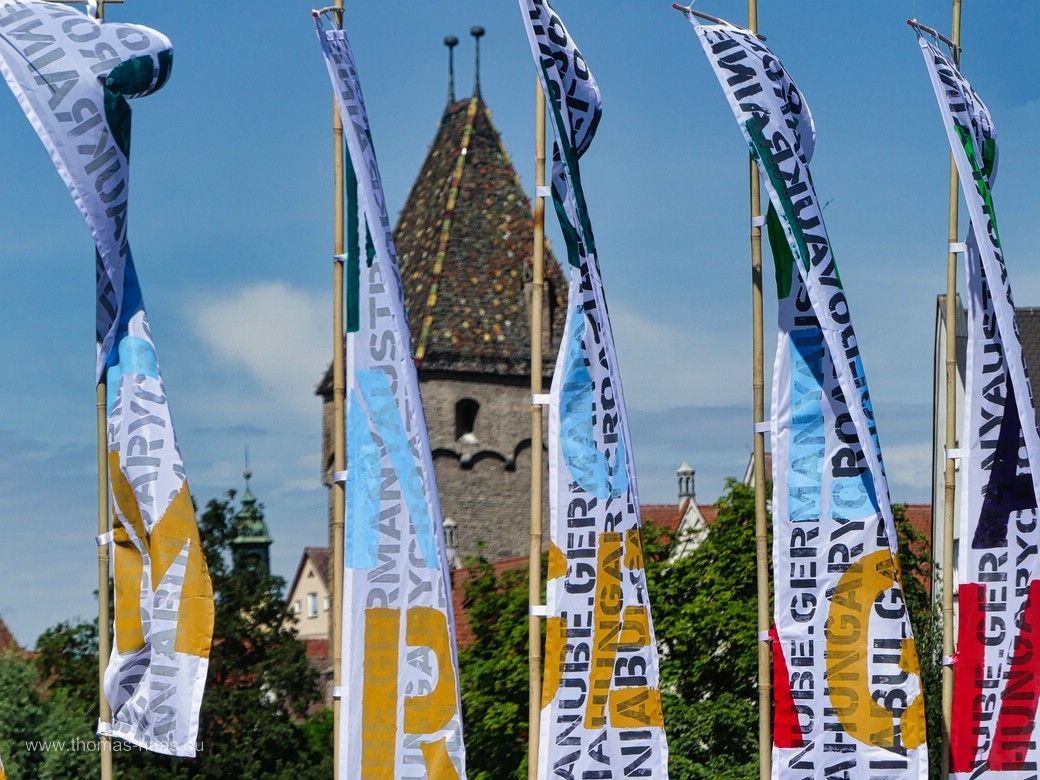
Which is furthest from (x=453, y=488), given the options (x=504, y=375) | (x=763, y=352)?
(x=763, y=352)

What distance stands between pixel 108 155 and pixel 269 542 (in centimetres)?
12311

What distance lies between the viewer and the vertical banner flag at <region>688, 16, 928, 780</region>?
850 inches

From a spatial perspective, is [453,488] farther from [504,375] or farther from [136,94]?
[136,94]

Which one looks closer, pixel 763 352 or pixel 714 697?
pixel 763 352

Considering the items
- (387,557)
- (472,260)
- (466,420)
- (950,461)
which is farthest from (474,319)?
(387,557)

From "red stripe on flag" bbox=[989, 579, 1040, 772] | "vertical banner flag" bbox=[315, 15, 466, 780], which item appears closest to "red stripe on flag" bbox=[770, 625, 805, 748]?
"red stripe on flag" bbox=[989, 579, 1040, 772]

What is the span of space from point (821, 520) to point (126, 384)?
5.93 m

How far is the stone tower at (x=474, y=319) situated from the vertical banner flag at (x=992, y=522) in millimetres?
57339

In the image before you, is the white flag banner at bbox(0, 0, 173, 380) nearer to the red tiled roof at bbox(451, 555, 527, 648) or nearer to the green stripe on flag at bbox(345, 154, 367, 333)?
the green stripe on flag at bbox(345, 154, 367, 333)

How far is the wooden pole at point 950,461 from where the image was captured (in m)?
22.4

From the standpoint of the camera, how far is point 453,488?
8338cm

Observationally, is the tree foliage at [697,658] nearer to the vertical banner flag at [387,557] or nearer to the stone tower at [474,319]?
the vertical banner flag at [387,557]

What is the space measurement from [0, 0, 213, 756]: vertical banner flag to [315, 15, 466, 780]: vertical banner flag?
1302 millimetres

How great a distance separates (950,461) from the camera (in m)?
23.3
